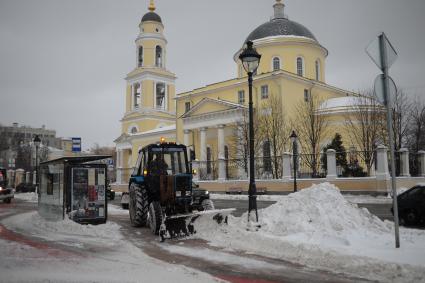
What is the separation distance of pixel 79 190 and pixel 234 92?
3452cm

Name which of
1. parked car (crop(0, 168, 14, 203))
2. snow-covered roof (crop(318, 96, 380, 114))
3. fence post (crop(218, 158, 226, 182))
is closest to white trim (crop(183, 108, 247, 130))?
fence post (crop(218, 158, 226, 182))

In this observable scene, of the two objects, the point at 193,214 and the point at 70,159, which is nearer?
the point at 193,214

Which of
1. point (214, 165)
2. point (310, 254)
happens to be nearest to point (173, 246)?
point (310, 254)

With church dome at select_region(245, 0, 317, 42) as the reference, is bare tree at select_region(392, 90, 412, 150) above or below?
below

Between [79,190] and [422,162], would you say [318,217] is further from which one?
[422,162]

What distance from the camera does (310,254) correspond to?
780 cm

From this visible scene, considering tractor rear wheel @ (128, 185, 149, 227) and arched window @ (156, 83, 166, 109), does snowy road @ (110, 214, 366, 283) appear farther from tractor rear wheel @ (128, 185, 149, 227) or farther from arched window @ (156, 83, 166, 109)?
arched window @ (156, 83, 166, 109)

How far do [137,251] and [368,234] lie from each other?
5.09m

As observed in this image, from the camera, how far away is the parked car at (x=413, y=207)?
1214cm

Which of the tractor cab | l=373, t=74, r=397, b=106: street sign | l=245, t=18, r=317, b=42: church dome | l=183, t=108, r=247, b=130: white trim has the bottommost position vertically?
the tractor cab

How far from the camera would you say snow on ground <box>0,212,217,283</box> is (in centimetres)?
638

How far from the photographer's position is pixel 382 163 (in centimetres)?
2589

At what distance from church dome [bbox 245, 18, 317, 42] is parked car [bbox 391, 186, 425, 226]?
122 ft

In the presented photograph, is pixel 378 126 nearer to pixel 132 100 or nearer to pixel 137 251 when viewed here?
pixel 137 251
